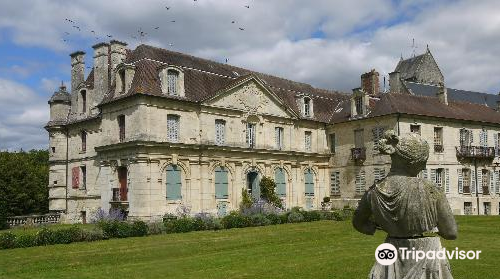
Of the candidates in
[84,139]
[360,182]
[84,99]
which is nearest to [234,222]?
[84,139]

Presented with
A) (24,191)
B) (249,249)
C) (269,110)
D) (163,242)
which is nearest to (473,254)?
(249,249)

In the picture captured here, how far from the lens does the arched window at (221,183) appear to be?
100 feet

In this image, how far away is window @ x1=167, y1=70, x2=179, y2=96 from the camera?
2908cm

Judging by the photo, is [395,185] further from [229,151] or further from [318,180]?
[318,180]

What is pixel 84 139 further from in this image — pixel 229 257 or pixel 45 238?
pixel 229 257

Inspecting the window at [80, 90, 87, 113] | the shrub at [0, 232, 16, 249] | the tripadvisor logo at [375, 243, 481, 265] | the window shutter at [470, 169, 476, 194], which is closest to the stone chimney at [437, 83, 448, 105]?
the window shutter at [470, 169, 476, 194]

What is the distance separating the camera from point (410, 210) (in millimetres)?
3254

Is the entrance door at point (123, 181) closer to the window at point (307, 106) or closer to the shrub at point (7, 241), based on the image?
the shrub at point (7, 241)

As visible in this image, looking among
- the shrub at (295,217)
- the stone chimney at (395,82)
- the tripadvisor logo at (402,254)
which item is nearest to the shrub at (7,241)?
the shrub at (295,217)

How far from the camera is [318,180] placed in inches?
1452

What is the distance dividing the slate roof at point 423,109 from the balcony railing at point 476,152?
6.39 feet

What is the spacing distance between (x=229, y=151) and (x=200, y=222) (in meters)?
8.69

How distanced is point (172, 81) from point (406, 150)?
87.5 ft

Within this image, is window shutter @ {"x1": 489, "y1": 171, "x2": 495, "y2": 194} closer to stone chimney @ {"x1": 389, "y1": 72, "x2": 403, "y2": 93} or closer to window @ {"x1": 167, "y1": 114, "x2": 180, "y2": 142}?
stone chimney @ {"x1": 389, "y1": 72, "x2": 403, "y2": 93}
